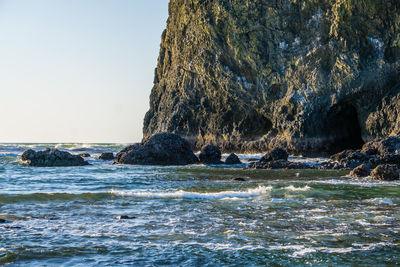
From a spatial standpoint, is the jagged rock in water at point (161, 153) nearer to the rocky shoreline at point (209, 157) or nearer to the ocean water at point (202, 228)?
Answer: the rocky shoreline at point (209, 157)

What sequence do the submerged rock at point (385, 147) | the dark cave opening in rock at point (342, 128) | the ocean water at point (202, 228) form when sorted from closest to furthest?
the ocean water at point (202, 228) < the submerged rock at point (385, 147) < the dark cave opening in rock at point (342, 128)

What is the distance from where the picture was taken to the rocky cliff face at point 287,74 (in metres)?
32.5

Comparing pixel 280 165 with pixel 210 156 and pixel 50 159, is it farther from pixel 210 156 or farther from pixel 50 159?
pixel 50 159

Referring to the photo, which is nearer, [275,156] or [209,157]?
[275,156]

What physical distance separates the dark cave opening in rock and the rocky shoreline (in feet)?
25.0

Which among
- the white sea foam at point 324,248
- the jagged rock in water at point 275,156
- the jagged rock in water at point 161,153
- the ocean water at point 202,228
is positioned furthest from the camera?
the jagged rock in water at point 161,153

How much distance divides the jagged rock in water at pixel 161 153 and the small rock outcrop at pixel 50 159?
3.24m

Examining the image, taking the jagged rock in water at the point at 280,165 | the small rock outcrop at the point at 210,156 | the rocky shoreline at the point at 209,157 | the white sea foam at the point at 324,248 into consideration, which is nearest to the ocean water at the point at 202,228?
the white sea foam at the point at 324,248

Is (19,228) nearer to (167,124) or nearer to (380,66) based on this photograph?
(380,66)

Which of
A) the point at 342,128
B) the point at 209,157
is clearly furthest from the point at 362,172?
the point at 342,128

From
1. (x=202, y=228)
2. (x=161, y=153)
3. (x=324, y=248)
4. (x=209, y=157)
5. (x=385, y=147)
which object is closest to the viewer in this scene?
(x=324, y=248)

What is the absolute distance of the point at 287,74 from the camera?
37.0 meters

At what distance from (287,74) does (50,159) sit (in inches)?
792

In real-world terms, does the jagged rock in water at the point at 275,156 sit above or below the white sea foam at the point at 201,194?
above
